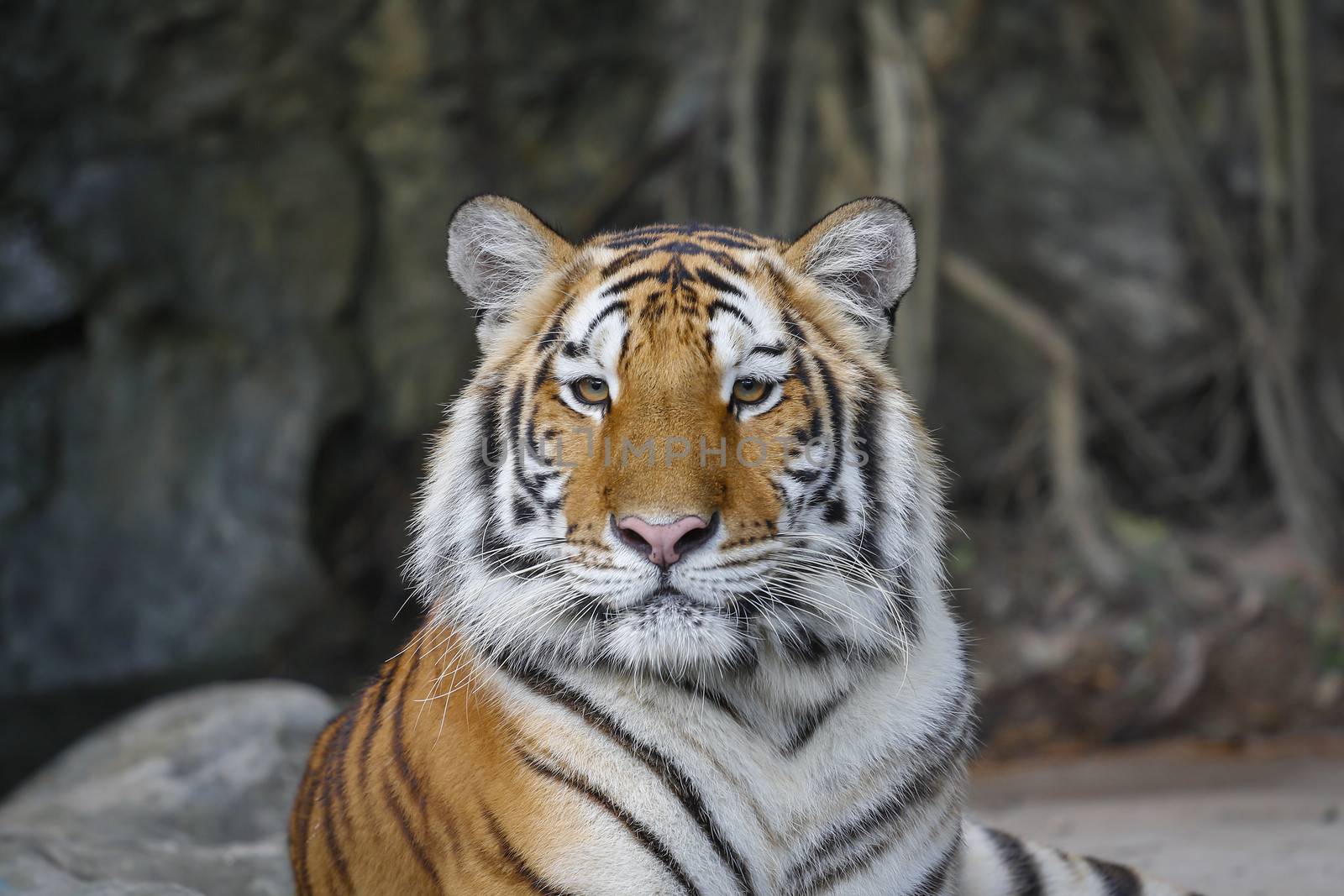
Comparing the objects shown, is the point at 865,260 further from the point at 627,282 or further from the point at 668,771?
the point at 668,771

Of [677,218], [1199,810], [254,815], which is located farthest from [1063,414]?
[254,815]

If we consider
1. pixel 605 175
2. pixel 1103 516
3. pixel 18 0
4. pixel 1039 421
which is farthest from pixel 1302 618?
pixel 18 0

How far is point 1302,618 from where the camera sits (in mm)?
5609

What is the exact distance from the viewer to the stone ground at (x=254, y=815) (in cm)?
262

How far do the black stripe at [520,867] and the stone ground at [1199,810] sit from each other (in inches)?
65.8

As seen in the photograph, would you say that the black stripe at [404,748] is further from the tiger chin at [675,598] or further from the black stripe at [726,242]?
the black stripe at [726,242]

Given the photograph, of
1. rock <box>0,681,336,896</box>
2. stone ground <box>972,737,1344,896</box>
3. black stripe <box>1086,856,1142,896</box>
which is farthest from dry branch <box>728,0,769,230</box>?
black stripe <box>1086,856,1142,896</box>

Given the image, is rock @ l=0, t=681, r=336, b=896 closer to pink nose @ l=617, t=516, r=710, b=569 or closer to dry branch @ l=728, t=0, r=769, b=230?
pink nose @ l=617, t=516, r=710, b=569

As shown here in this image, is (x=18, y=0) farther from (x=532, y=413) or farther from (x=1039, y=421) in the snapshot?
(x=1039, y=421)

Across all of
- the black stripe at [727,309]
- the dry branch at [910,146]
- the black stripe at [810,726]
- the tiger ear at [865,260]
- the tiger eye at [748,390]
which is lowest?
the black stripe at [810,726]

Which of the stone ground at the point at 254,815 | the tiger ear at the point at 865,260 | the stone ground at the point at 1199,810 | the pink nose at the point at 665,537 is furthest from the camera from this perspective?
the stone ground at the point at 1199,810

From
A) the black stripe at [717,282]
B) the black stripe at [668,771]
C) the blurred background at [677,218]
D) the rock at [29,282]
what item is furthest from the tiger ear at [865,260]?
the rock at [29,282]

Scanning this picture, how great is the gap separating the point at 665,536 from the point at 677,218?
4623 mm

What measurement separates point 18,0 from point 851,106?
364 cm
